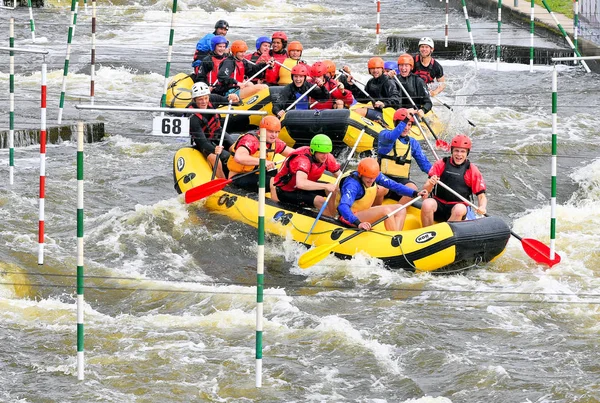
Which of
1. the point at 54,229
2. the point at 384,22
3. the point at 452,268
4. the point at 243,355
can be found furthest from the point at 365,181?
the point at 384,22

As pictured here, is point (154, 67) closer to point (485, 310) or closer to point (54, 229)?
point (54, 229)

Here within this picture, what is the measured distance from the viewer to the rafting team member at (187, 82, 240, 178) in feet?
38.3

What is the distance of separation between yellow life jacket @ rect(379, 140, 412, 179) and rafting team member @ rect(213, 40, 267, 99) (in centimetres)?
357

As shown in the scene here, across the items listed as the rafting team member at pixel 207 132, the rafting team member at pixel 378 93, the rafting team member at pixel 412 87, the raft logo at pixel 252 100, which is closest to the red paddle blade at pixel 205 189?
the rafting team member at pixel 207 132

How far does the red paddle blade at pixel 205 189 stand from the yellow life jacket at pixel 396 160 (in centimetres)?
165

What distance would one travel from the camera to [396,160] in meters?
11.2

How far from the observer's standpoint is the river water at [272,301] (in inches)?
308

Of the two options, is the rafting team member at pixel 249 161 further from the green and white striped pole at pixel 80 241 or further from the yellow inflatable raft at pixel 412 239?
the green and white striped pole at pixel 80 241

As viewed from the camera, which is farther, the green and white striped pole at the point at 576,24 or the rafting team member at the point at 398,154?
the green and white striped pole at the point at 576,24

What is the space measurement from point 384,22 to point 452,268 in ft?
49.9

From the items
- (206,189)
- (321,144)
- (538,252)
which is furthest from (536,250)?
(206,189)

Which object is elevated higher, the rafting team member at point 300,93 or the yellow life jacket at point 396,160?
the rafting team member at point 300,93

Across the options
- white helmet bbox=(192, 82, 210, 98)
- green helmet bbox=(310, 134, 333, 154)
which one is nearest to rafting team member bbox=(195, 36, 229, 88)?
white helmet bbox=(192, 82, 210, 98)

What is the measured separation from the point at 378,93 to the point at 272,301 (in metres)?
5.12
